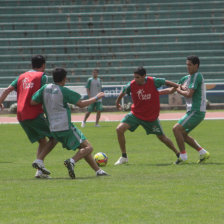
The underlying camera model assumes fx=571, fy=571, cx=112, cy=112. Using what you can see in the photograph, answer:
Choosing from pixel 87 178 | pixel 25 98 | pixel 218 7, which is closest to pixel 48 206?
pixel 87 178

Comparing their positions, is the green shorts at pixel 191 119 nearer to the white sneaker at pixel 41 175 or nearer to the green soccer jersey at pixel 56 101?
the green soccer jersey at pixel 56 101

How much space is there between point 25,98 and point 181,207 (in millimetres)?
3714

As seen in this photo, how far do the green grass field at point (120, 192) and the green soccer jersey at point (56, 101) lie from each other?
779mm

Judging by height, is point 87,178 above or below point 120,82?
above

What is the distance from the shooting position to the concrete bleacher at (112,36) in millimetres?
34250

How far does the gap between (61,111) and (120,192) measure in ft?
6.14

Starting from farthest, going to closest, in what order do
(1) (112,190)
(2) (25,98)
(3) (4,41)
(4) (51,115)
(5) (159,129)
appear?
(3) (4,41) < (5) (159,129) < (2) (25,98) < (4) (51,115) < (1) (112,190)

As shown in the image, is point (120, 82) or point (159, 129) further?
point (120, 82)

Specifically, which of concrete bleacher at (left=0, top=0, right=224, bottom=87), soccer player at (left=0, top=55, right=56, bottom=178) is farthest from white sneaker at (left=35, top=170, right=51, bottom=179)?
concrete bleacher at (left=0, top=0, right=224, bottom=87)

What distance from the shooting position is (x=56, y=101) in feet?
25.9

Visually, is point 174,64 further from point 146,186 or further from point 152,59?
point 146,186

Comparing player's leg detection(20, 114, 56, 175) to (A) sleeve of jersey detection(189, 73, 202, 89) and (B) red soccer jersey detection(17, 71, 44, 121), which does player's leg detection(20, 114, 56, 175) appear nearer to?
(B) red soccer jersey detection(17, 71, 44, 121)

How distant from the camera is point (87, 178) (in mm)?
8008

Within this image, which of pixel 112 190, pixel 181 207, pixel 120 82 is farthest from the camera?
pixel 120 82
